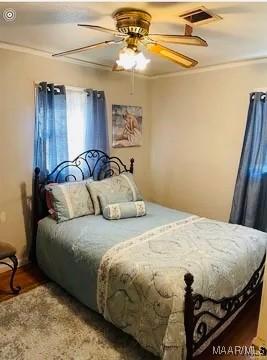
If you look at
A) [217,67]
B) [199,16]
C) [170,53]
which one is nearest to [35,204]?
[170,53]

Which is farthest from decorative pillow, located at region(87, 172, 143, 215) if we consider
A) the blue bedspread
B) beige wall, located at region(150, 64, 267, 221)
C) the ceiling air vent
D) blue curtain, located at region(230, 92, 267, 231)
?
the ceiling air vent

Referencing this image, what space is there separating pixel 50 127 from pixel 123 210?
123 cm

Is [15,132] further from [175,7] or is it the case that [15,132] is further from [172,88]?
[172,88]

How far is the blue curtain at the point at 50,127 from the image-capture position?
3080mm

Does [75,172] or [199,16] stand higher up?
[199,16]

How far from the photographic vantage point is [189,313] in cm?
168

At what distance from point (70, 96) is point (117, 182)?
3.83 ft

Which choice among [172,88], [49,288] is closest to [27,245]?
[49,288]

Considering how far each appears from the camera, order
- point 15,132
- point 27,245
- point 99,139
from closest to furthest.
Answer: point 15,132 < point 27,245 < point 99,139

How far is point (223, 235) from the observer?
2479 millimetres

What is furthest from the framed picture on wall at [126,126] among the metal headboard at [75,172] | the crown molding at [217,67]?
the crown molding at [217,67]

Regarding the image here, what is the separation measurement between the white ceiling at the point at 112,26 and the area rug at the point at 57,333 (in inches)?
92.1

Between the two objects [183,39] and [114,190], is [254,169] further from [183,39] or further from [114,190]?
[183,39]

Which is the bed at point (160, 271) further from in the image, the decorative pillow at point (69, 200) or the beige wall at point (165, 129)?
the beige wall at point (165, 129)
